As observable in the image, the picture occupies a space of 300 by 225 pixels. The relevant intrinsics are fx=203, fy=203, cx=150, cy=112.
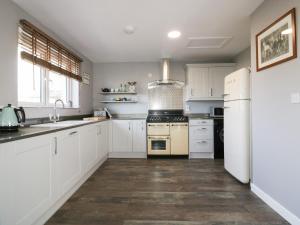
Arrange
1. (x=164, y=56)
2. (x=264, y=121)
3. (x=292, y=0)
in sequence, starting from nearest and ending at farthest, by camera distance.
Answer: (x=292, y=0)
(x=264, y=121)
(x=164, y=56)

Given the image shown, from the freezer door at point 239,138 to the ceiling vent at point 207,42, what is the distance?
1.16 meters

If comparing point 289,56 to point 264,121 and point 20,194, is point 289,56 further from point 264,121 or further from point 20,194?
point 20,194

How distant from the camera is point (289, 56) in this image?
5.91 feet

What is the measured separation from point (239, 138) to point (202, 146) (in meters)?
1.65

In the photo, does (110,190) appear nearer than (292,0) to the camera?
No

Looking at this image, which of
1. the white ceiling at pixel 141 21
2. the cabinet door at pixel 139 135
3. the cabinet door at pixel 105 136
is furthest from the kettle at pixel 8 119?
the cabinet door at pixel 139 135

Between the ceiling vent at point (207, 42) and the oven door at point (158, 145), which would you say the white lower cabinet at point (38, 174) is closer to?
the oven door at point (158, 145)

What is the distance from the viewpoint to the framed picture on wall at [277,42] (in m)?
1.76

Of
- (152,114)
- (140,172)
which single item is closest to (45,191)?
(140,172)

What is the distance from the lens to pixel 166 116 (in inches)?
Result: 190

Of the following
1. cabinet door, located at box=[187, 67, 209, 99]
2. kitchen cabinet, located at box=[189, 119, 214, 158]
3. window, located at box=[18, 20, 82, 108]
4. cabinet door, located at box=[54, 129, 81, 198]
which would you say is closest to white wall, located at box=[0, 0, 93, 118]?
window, located at box=[18, 20, 82, 108]

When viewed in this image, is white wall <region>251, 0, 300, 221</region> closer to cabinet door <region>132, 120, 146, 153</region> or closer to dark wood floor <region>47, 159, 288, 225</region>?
dark wood floor <region>47, 159, 288, 225</region>

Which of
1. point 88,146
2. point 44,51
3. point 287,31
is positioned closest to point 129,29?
point 44,51

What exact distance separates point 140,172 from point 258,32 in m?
2.62
